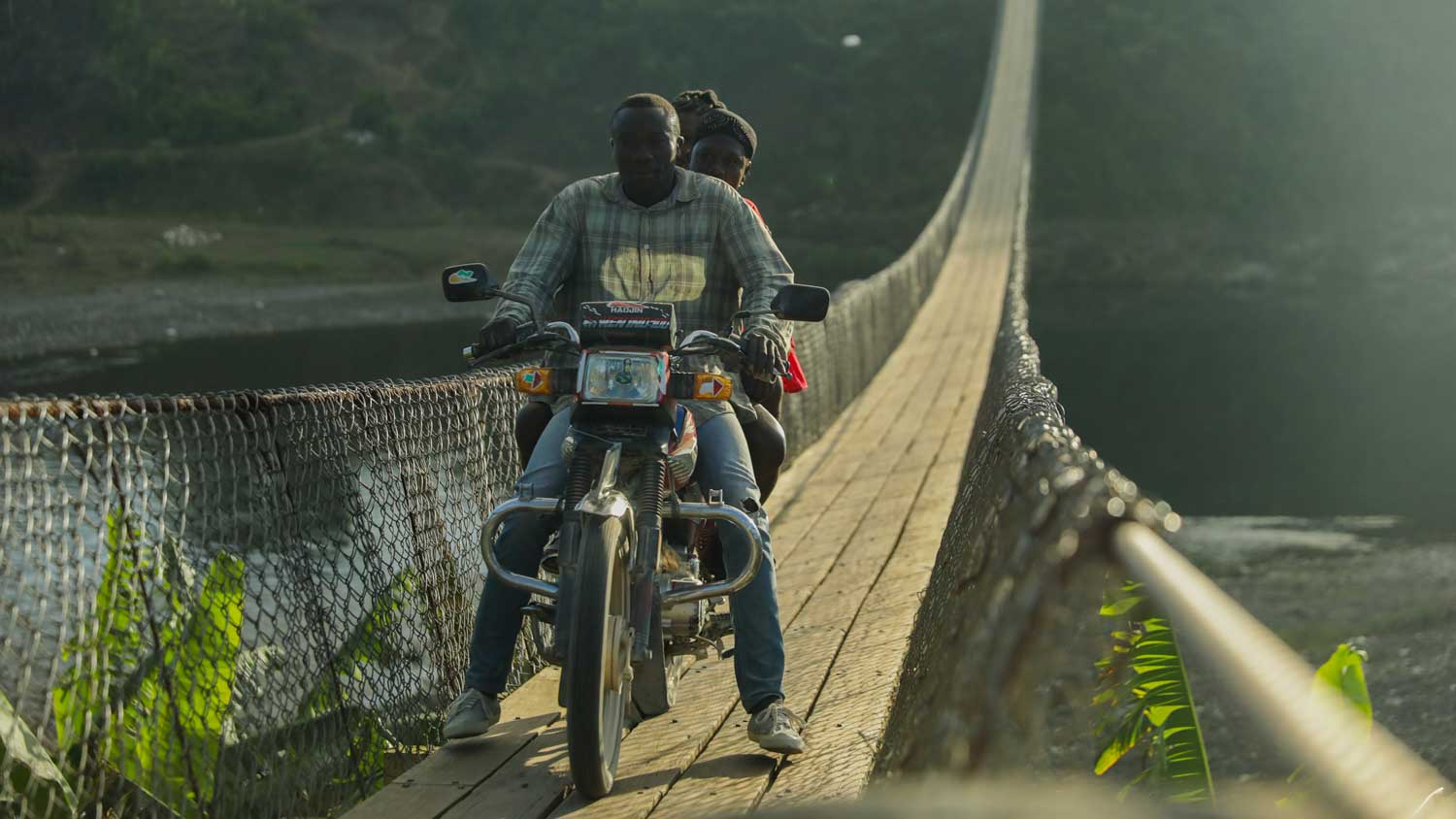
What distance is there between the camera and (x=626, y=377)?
3.24 meters

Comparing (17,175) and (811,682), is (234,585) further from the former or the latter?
(17,175)

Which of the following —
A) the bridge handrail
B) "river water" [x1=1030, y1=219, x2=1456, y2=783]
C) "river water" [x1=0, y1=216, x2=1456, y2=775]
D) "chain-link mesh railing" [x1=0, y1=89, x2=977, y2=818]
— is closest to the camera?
the bridge handrail

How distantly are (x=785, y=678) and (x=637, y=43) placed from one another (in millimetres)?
57407

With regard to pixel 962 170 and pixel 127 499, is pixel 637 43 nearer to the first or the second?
pixel 962 170

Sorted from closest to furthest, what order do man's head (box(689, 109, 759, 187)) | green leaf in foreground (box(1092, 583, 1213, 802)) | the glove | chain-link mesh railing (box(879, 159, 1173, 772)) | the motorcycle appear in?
chain-link mesh railing (box(879, 159, 1173, 772)), the motorcycle, the glove, green leaf in foreground (box(1092, 583, 1213, 802)), man's head (box(689, 109, 759, 187))

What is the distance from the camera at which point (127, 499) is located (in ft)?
10.4

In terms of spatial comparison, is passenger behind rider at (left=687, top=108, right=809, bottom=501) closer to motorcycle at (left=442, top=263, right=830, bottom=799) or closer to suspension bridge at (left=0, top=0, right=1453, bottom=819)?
suspension bridge at (left=0, top=0, right=1453, bottom=819)

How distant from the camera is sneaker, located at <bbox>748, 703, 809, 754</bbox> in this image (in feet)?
11.1

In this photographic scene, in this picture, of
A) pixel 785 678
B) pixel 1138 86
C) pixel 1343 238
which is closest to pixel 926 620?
pixel 785 678

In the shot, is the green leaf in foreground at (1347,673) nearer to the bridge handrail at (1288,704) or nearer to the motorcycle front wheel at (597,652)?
the motorcycle front wheel at (597,652)

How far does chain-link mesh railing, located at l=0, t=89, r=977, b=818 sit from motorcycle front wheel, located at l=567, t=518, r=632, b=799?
23.9 inches

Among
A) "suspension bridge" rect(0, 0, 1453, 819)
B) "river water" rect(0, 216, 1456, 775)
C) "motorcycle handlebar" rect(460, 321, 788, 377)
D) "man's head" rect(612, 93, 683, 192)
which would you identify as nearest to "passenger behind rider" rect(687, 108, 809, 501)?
"suspension bridge" rect(0, 0, 1453, 819)

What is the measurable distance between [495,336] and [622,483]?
0.37m

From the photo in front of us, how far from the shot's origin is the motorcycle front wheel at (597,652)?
2.98 m
